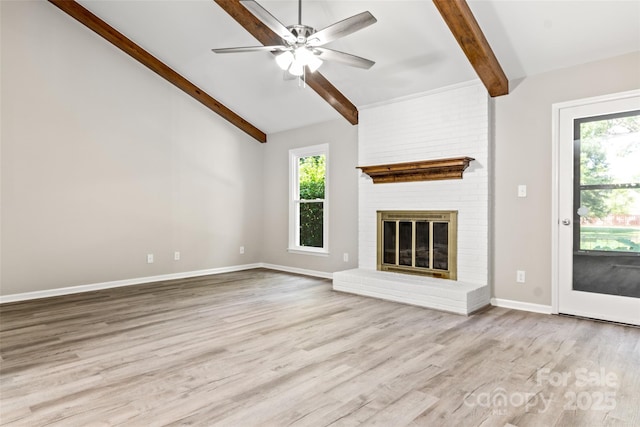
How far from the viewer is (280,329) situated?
336 cm

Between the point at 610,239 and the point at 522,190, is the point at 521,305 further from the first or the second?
the point at 522,190

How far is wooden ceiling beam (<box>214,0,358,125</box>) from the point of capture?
401cm

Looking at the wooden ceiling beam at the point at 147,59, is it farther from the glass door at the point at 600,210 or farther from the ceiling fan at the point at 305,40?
the glass door at the point at 600,210

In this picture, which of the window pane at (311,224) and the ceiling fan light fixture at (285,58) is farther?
the window pane at (311,224)

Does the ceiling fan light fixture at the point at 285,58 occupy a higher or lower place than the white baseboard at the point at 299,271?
higher

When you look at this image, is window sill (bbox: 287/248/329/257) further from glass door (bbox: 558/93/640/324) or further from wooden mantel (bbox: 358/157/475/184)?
glass door (bbox: 558/93/640/324)

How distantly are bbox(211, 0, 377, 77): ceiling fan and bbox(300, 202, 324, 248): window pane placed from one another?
301 cm

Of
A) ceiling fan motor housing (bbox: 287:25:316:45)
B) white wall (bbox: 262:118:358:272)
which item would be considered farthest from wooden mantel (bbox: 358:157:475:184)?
ceiling fan motor housing (bbox: 287:25:316:45)

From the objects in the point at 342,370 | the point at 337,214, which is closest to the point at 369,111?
the point at 337,214

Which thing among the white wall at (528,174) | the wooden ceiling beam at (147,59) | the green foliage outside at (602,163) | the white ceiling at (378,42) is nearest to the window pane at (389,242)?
the white wall at (528,174)

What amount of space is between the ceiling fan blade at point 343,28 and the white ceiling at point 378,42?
0.79 meters

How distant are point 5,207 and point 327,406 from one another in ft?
14.5

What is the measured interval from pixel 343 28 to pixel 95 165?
150 inches

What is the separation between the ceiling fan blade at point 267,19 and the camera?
8.75 feet
